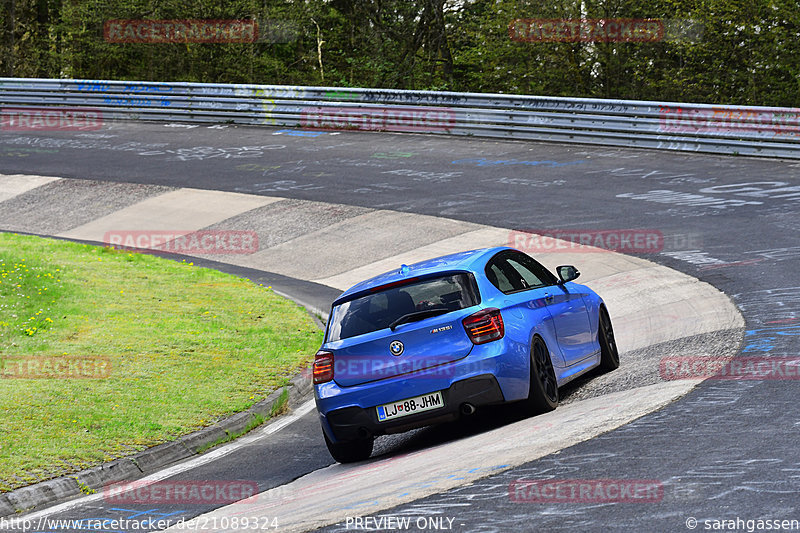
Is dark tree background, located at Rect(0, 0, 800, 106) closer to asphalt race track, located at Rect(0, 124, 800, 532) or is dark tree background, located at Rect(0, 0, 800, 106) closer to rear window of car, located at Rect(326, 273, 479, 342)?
asphalt race track, located at Rect(0, 124, 800, 532)

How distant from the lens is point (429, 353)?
24.9 ft

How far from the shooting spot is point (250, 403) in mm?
9719

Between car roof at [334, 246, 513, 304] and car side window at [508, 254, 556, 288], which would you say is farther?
car side window at [508, 254, 556, 288]

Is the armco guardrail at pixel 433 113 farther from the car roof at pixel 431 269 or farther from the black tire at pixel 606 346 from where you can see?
the car roof at pixel 431 269

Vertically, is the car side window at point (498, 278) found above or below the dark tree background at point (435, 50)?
below

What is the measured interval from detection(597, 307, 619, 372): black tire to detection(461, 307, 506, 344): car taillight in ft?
7.26

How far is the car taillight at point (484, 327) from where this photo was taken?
7.58 metres

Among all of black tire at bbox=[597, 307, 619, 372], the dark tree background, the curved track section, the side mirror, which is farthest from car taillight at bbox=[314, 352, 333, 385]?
the dark tree background

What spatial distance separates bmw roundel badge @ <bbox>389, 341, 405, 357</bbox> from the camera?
764cm

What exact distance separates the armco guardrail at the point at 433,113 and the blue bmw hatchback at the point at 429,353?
14.0 m

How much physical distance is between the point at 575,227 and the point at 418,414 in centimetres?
986

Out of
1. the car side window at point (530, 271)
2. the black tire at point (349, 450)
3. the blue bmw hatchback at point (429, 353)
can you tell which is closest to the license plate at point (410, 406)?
the blue bmw hatchback at point (429, 353)

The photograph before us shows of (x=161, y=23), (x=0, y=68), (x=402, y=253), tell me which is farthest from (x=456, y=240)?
(x=0, y=68)

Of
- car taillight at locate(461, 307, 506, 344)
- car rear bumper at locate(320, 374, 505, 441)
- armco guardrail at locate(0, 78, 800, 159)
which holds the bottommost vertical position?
car rear bumper at locate(320, 374, 505, 441)
